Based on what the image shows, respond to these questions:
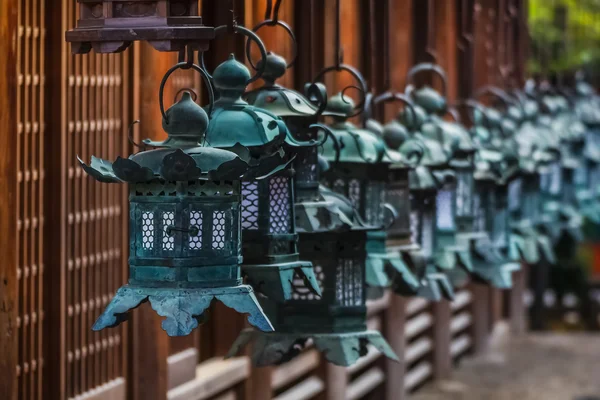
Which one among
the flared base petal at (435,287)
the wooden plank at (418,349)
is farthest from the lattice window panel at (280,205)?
the wooden plank at (418,349)

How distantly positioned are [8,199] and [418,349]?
348 inches

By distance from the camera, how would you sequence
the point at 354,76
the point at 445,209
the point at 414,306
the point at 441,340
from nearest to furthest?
the point at 354,76, the point at 445,209, the point at 414,306, the point at 441,340

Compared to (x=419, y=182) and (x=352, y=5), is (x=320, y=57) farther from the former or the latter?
(x=419, y=182)

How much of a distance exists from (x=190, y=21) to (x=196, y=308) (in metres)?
0.86

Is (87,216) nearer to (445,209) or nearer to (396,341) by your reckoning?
(445,209)

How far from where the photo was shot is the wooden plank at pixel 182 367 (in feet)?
25.1

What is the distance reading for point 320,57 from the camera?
9.57 metres

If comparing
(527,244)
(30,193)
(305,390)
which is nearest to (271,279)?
(30,193)

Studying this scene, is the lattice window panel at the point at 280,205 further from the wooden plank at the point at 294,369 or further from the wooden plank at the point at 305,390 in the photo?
the wooden plank at the point at 305,390

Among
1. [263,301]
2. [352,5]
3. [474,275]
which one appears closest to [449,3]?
[352,5]

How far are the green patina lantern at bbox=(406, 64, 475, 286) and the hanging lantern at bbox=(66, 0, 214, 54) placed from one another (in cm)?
247

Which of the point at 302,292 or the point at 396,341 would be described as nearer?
the point at 302,292

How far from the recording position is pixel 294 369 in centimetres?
1010

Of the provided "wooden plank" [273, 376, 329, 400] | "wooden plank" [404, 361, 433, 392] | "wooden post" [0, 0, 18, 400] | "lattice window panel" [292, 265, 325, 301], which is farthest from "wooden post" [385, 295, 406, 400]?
"lattice window panel" [292, 265, 325, 301]
